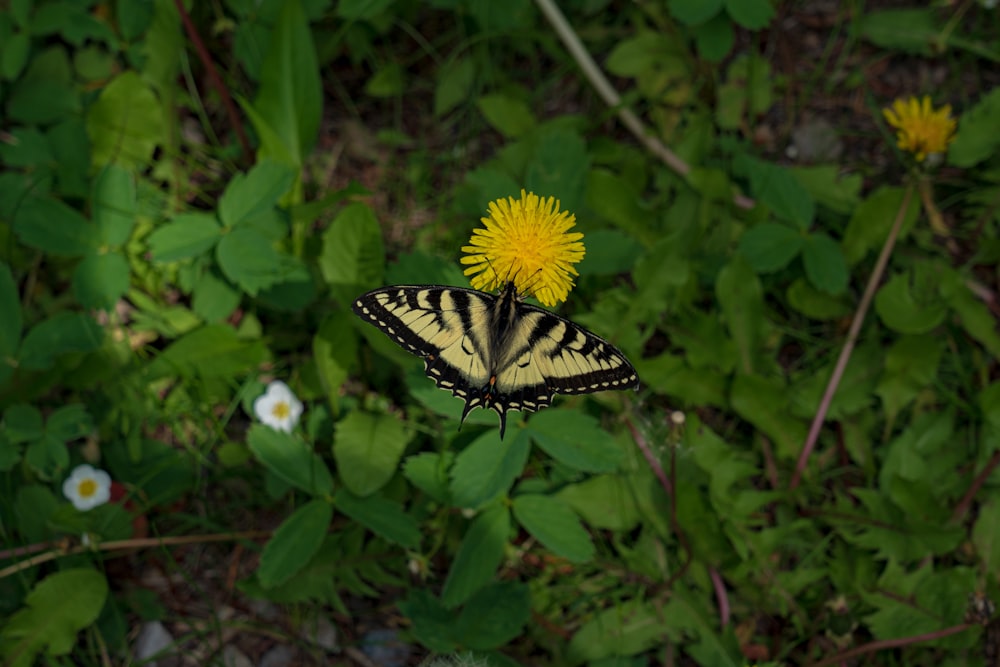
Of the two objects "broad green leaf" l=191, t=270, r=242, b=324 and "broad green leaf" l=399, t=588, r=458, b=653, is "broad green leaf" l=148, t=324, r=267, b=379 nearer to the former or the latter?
"broad green leaf" l=191, t=270, r=242, b=324

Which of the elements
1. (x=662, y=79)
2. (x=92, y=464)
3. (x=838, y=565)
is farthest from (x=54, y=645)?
(x=662, y=79)

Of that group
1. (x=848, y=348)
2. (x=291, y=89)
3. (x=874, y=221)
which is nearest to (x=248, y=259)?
(x=291, y=89)

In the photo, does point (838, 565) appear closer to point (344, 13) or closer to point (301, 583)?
point (301, 583)

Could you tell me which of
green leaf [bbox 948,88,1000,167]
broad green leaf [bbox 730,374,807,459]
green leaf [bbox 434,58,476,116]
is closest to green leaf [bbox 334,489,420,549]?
broad green leaf [bbox 730,374,807,459]

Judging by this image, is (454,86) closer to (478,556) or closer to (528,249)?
(528,249)

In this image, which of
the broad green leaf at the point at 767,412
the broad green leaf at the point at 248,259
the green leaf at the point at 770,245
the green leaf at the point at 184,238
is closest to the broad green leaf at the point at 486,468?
the broad green leaf at the point at 767,412

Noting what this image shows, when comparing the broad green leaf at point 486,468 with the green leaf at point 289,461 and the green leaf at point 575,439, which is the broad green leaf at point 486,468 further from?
the green leaf at point 289,461

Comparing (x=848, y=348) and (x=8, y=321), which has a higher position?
(x=848, y=348)
